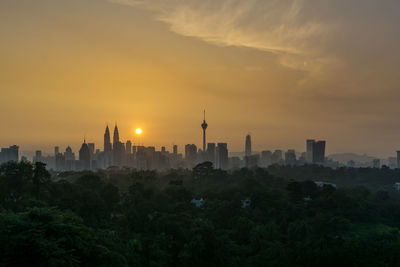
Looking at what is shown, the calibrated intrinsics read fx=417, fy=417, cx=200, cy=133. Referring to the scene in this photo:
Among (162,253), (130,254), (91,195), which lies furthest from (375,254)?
(91,195)

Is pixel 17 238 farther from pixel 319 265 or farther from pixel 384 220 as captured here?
pixel 384 220

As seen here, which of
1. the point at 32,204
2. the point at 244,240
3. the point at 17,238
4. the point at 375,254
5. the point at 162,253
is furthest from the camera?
the point at 244,240

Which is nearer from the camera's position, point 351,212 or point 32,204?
point 32,204

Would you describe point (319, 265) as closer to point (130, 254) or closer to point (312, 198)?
point (130, 254)

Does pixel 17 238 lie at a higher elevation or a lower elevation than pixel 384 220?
higher

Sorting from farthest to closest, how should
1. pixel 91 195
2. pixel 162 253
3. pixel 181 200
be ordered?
pixel 181 200
pixel 91 195
pixel 162 253

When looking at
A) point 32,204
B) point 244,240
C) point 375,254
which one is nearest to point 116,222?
point 32,204
